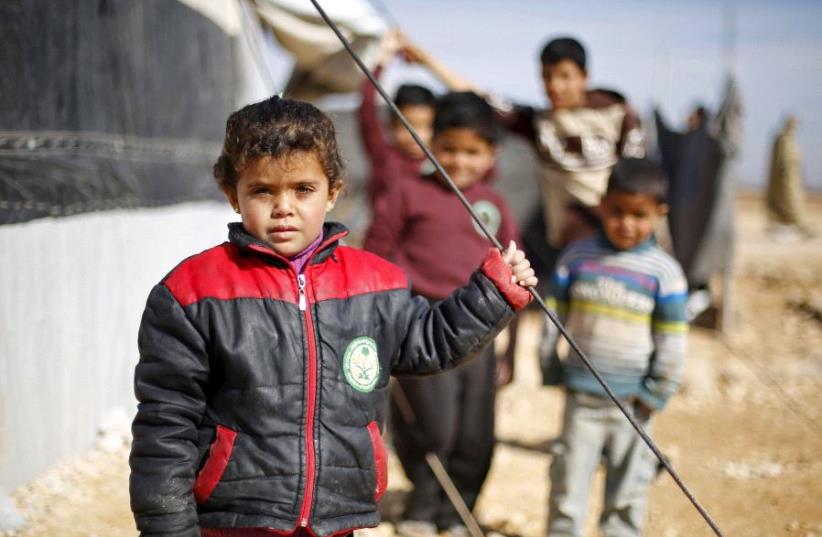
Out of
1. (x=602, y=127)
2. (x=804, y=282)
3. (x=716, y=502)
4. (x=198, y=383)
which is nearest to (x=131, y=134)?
(x=602, y=127)

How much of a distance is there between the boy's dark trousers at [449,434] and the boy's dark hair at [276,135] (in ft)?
5.38

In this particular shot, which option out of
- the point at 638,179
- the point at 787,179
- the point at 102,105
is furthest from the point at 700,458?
the point at 787,179

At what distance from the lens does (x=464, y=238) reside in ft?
11.2

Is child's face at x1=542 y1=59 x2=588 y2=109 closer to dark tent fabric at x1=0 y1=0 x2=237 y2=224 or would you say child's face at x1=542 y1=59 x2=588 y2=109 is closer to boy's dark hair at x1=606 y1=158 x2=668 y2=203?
boy's dark hair at x1=606 y1=158 x2=668 y2=203

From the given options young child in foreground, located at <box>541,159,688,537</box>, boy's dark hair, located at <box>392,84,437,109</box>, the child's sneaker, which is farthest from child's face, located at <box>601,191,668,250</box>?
boy's dark hair, located at <box>392,84,437,109</box>

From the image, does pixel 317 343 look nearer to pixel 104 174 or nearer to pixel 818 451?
Answer: pixel 104 174

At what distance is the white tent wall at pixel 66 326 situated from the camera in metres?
2.81

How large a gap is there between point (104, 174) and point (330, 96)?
2.79 m

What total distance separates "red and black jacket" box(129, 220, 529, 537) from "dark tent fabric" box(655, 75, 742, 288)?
5.18 metres

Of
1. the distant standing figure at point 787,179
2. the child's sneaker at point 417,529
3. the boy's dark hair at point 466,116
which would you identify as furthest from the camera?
the distant standing figure at point 787,179

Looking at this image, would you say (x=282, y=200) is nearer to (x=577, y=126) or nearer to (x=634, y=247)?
(x=634, y=247)

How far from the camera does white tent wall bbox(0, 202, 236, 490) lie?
2.81 meters

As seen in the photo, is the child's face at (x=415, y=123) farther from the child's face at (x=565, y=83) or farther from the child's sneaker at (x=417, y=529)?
the child's sneaker at (x=417, y=529)

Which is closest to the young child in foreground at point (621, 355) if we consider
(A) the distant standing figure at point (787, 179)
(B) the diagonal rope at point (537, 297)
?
(B) the diagonal rope at point (537, 297)
